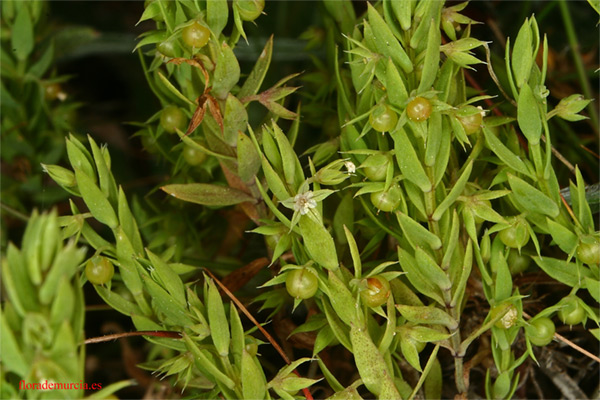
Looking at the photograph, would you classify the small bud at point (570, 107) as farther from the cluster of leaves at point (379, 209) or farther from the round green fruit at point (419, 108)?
the round green fruit at point (419, 108)

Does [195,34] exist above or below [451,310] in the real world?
above

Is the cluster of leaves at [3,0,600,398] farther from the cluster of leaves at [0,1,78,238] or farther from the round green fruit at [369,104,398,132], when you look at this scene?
the cluster of leaves at [0,1,78,238]

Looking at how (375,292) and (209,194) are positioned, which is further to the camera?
(209,194)

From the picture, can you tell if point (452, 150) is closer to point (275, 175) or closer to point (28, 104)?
point (275, 175)

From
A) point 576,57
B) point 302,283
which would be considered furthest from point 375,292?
point 576,57

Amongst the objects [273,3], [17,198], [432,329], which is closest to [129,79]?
[273,3]

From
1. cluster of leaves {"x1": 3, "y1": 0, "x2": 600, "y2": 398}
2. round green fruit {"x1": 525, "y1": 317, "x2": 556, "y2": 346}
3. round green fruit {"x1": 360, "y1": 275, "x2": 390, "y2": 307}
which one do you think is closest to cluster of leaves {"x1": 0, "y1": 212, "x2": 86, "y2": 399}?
cluster of leaves {"x1": 3, "y1": 0, "x2": 600, "y2": 398}

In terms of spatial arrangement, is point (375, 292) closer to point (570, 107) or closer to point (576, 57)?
point (570, 107)

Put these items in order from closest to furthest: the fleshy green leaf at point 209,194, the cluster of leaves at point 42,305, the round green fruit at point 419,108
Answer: the cluster of leaves at point 42,305, the round green fruit at point 419,108, the fleshy green leaf at point 209,194

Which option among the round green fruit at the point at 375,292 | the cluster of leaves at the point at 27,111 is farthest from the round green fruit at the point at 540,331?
the cluster of leaves at the point at 27,111
